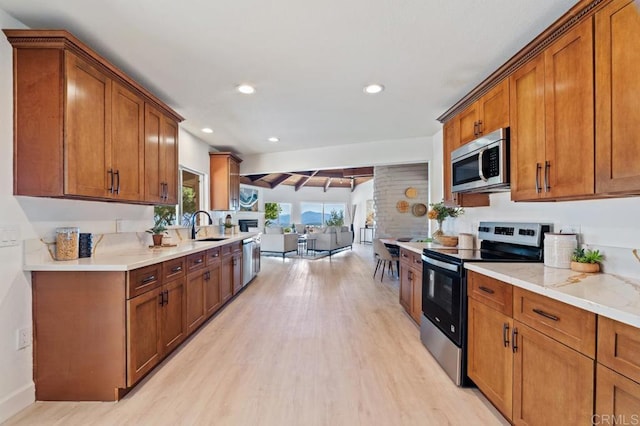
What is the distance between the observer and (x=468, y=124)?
275cm

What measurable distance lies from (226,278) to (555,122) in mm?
3632

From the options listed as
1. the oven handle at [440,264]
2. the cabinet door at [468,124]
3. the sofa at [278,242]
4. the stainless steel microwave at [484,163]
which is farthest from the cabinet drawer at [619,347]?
the sofa at [278,242]

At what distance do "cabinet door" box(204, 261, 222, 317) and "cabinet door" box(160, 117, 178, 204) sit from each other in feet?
2.86

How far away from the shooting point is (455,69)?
8.23 feet

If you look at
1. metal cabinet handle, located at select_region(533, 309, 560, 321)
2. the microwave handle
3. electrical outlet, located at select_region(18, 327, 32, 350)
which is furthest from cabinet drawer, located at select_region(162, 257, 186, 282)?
the microwave handle

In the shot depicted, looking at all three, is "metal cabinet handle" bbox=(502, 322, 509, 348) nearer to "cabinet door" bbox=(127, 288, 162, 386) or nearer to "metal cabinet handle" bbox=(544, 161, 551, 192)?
"metal cabinet handle" bbox=(544, 161, 551, 192)

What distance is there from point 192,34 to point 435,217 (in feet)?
9.97

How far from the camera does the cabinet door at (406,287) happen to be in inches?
135

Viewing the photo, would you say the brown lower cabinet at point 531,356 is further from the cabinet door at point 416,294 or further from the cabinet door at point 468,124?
the cabinet door at point 468,124

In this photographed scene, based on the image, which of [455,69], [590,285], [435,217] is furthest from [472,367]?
[455,69]

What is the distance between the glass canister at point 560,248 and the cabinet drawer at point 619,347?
0.83m

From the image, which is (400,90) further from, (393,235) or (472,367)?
(393,235)

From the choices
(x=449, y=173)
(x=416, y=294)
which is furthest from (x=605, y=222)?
(x=416, y=294)

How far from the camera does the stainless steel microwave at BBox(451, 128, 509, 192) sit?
218 cm
